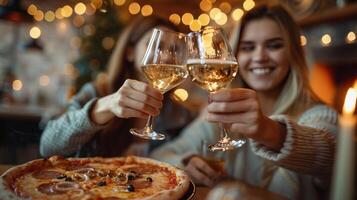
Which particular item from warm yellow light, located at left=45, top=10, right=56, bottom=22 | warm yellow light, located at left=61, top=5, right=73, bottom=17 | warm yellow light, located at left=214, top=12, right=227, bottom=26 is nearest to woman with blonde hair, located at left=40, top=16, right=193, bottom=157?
warm yellow light, located at left=214, top=12, right=227, bottom=26

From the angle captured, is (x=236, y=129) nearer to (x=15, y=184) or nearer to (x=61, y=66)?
(x=15, y=184)

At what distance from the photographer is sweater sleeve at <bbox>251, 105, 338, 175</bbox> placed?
94 cm

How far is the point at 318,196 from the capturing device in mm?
1244

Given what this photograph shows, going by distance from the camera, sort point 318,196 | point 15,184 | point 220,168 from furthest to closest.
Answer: point 318,196, point 220,168, point 15,184

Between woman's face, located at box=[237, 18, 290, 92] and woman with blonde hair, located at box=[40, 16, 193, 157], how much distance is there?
487mm

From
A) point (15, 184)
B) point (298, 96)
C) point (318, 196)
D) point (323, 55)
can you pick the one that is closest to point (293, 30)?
point (298, 96)

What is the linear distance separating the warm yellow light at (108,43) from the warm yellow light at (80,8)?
1.45 metres

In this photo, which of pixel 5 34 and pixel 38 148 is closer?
pixel 38 148

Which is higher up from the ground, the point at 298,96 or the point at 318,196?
the point at 298,96

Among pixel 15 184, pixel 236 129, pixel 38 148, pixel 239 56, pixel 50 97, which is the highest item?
pixel 239 56

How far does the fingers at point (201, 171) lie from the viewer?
104 centimetres

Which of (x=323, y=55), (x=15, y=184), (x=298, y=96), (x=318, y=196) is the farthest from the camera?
(x=323, y=55)

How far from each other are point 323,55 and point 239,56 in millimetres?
2189

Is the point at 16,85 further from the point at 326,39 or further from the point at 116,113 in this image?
the point at 116,113
